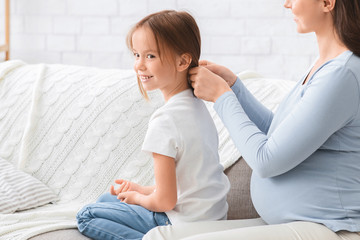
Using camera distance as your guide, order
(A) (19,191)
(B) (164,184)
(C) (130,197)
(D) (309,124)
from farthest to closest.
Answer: (A) (19,191)
(C) (130,197)
(B) (164,184)
(D) (309,124)

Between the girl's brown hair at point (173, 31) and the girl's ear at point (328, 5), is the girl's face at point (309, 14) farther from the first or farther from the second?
the girl's brown hair at point (173, 31)

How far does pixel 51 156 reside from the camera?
1901 mm

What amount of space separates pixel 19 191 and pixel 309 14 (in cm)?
110

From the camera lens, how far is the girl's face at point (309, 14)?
3.82ft

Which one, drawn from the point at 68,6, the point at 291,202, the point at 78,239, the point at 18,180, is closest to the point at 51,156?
the point at 18,180

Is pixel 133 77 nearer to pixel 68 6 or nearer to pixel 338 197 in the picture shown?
pixel 338 197

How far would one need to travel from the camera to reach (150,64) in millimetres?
1284

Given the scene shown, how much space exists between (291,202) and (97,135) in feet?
2.92

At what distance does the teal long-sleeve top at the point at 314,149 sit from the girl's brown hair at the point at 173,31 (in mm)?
167

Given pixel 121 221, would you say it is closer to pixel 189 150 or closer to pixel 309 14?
pixel 189 150

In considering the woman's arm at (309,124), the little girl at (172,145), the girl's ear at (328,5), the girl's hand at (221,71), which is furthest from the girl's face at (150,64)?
the girl's ear at (328,5)

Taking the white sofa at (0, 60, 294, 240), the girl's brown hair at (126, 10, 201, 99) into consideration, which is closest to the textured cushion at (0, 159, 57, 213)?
the white sofa at (0, 60, 294, 240)

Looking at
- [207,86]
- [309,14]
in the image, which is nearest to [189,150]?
[207,86]

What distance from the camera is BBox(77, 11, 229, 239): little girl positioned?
1.26 meters
